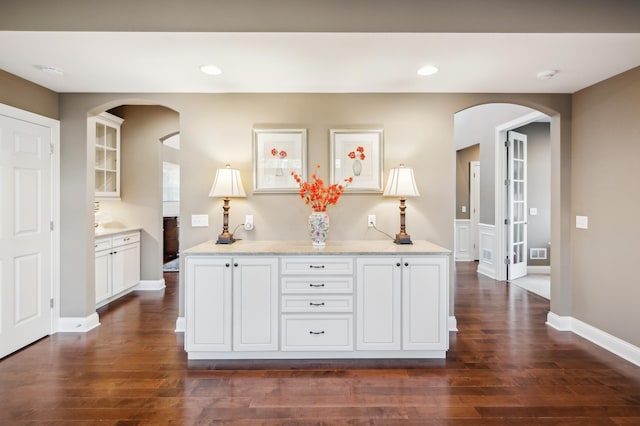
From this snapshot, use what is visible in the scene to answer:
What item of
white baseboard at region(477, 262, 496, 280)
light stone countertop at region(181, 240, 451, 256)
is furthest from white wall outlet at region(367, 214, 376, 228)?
white baseboard at region(477, 262, 496, 280)

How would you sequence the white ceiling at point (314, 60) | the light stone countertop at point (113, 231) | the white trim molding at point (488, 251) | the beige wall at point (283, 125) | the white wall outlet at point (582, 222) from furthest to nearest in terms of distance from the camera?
the white trim molding at point (488, 251)
the light stone countertop at point (113, 231)
the beige wall at point (283, 125)
the white wall outlet at point (582, 222)
the white ceiling at point (314, 60)

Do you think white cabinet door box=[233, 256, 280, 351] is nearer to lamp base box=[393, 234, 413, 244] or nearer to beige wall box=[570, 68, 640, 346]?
lamp base box=[393, 234, 413, 244]

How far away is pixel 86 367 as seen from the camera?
2.68m

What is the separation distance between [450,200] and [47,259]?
3.94 metres

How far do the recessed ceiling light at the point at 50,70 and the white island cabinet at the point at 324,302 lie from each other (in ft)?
5.99

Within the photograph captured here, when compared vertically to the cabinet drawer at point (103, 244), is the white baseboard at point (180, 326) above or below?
below

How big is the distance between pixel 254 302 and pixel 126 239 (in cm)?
279

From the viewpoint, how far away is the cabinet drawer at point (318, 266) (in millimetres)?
2705

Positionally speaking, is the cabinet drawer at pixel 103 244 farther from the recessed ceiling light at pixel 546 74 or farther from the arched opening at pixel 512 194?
the arched opening at pixel 512 194

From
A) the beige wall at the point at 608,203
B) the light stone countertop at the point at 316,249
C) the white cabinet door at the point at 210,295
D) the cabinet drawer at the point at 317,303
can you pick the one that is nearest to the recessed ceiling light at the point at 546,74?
the beige wall at the point at 608,203

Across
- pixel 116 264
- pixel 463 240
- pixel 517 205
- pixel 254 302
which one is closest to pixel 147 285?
pixel 116 264

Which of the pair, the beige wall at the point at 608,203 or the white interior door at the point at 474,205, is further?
the white interior door at the point at 474,205

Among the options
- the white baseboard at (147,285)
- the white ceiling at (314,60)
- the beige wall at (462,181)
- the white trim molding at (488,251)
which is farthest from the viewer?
the beige wall at (462,181)

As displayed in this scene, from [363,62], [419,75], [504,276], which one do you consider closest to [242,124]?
[363,62]
